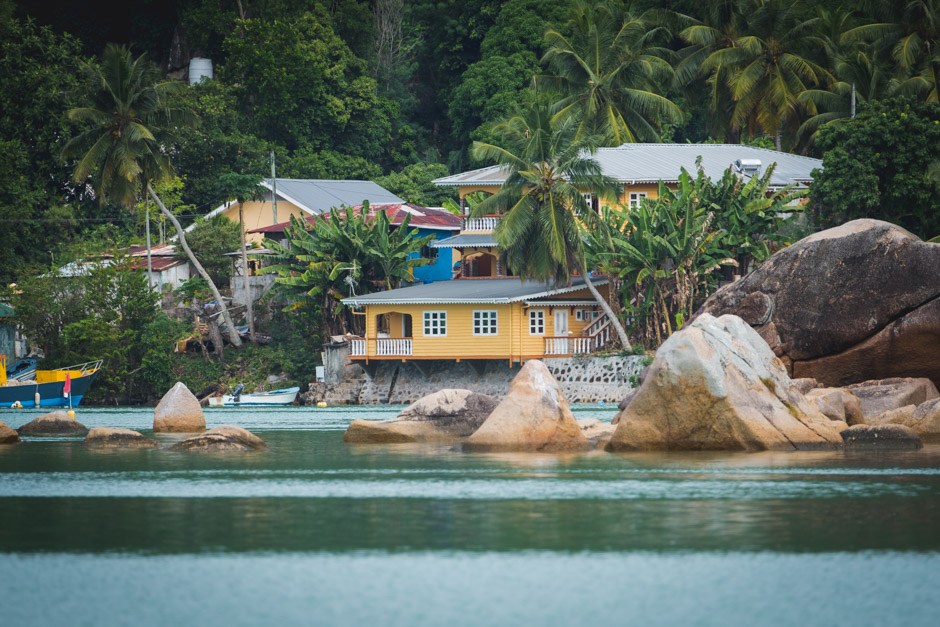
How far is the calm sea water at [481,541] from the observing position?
16.2 m

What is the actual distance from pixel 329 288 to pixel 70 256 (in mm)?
13019

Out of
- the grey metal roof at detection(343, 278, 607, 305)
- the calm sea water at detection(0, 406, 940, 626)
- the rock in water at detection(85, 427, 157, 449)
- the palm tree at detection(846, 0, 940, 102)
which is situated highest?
the palm tree at detection(846, 0, 940, 102)

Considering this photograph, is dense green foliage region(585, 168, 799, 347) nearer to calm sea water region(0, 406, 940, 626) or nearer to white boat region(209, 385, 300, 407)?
white boat region(209, 385, 300, 407)

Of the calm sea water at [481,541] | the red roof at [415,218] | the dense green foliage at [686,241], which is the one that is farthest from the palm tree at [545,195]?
the calm sea water at [481,541]

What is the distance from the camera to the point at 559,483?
26.2 meters

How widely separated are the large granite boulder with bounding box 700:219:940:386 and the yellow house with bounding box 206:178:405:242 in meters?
35.9

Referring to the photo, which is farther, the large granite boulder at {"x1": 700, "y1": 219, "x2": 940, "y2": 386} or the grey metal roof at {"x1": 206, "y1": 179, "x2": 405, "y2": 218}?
the grey metal roof at {"x1": 206, "y1": 179, "x2": 405, "y2": 218}

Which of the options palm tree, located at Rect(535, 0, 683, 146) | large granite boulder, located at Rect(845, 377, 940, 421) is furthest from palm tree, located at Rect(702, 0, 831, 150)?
large granite boulder, located at Rect(845, 377, 940, 421)

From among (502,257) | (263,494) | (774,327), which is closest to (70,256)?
(502,257)

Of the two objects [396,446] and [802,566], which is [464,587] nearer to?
[802,566]

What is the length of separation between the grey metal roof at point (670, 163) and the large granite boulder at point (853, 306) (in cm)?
2200

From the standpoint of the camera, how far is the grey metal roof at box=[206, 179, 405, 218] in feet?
238

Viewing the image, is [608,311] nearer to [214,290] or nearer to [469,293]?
[469,293]

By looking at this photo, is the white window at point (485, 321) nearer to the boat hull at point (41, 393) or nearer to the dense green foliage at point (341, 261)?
the dense green foliage at point (341, 261)
